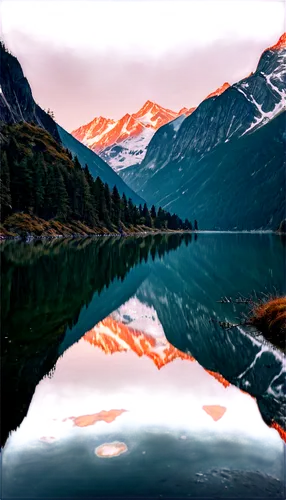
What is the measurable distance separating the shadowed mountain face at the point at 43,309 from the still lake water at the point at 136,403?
0.09m

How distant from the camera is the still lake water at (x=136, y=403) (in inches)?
388

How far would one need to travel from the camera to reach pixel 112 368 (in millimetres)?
18484

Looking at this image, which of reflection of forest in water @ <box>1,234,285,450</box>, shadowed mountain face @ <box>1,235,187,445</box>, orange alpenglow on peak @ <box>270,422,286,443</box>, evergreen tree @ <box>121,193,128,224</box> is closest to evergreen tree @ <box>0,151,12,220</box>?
shadowed mountain face @ <box>1,235,187,445</box>

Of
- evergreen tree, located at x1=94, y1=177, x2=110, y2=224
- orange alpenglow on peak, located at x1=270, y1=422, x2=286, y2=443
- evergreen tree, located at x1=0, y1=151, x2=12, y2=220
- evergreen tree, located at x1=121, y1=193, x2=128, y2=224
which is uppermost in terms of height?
evergreen tree, located at x1=121, y1=193, x2=128, y2=224

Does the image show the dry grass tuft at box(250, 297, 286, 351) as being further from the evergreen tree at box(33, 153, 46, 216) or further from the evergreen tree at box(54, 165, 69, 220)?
the evergreen tree at box(54, 165, 69, 220)

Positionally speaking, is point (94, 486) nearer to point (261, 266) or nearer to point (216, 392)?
point (216, 392)

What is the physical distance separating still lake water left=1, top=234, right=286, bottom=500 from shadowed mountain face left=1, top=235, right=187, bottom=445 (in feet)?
0.31

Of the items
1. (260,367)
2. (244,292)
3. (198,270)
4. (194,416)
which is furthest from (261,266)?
(194,416)

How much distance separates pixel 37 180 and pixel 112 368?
11440 centimetres

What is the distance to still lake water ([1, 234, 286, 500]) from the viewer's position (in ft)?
32.3

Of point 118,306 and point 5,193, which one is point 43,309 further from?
point 5,193

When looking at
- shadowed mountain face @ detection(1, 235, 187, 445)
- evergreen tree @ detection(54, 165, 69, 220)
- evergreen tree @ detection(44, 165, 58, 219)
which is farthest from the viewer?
evergreen tree @ detection(54, 165, 69, 220)

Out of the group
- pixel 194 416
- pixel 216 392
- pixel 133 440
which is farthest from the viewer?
pixel 216 392

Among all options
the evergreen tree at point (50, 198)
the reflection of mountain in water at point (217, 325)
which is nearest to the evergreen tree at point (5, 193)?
the evergreen tree at point (50, 198)
